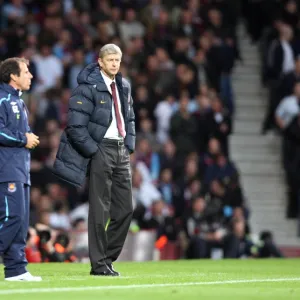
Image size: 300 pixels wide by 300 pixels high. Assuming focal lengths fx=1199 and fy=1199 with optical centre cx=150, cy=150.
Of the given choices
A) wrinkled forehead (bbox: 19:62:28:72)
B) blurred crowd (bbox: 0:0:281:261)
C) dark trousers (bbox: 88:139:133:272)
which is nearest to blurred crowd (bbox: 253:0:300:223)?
blurred crowd (bbox: 0:0:281:261)

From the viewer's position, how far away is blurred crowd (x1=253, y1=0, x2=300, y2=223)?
22844mm

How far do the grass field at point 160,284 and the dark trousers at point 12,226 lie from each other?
0.22 m

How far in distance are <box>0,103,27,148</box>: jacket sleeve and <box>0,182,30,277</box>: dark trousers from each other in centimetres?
36

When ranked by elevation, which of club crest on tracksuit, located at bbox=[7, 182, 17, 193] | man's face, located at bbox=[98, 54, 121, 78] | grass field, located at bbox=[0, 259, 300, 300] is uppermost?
man's face, located at bbox=[98, 54, 121, 78]

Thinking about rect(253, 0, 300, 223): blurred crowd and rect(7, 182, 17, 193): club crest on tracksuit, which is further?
rect(253, 0, 300, 223): blurred crowd

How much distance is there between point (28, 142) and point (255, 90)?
1468 cm

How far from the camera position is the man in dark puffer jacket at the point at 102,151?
1170 cm

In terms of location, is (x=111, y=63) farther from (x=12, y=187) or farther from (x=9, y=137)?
(x=12, y=187)

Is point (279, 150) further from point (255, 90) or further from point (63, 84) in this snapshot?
point (63, 84)

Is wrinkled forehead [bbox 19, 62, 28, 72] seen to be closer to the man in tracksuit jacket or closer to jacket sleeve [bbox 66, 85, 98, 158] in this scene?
the man in tracksuit jacket

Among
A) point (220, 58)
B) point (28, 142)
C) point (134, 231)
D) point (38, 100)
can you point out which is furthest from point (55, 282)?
point (220, 58)

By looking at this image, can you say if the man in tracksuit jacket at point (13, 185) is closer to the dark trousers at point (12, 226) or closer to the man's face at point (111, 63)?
the dark trousers at point (12, 226)

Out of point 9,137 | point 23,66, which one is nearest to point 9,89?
point 23,66

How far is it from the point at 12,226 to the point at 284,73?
46.0ft
